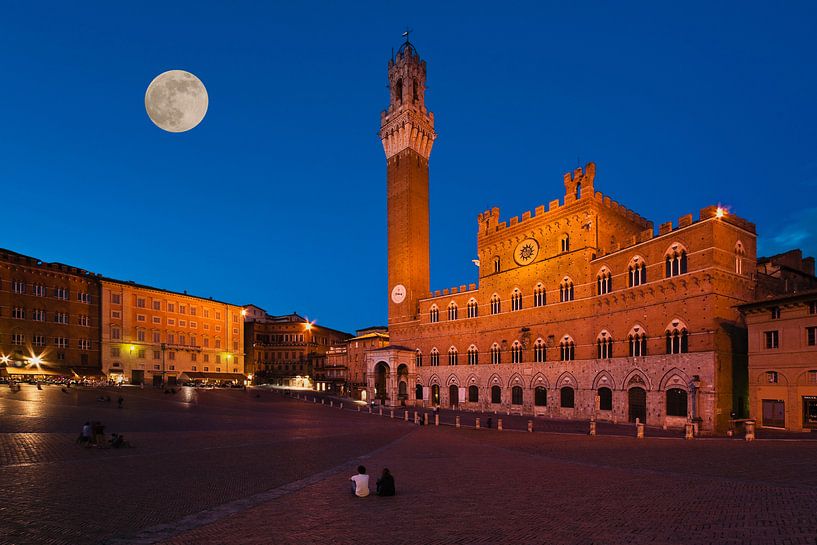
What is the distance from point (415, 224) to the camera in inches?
2542

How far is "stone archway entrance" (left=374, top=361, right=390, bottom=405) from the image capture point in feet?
207

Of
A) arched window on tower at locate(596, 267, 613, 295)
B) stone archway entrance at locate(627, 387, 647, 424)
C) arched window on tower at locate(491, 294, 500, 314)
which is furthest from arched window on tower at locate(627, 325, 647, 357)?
→ arched window on tower at locate(491, 294, 500, 314)

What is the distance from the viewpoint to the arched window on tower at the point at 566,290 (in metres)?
45.1

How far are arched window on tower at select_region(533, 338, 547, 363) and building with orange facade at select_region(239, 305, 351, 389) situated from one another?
6028cm

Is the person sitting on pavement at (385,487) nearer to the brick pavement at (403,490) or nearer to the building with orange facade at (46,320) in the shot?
the brick pavement at (403,490)

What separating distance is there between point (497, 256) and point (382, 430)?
86.2 ft

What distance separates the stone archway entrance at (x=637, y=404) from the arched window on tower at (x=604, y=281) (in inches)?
324

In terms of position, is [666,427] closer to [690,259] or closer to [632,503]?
[690,259]

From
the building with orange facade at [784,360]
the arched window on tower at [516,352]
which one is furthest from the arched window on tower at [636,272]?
the arched window on tower at [516,352]

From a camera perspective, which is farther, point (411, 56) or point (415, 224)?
point (411, 56)

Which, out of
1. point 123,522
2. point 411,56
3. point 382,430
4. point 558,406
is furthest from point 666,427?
point 411,56

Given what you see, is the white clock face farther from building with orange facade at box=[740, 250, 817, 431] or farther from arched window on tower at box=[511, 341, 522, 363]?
building with orange facade at box=[740, 250, 817, 431]

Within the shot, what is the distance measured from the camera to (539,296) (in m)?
48.2

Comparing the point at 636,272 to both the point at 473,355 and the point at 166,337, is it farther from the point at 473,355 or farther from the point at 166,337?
the point at 166,337
